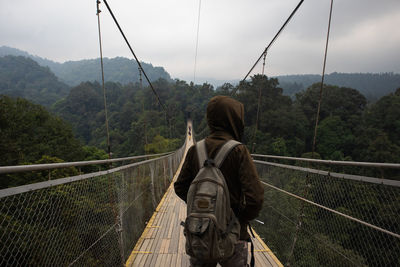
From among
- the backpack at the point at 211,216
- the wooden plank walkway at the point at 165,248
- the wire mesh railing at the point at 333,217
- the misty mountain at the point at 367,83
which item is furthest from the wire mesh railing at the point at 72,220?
the misty mountain at the point at 367,83

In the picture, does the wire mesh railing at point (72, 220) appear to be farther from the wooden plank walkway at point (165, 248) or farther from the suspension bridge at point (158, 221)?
the wooden plank walkway at point (165, 248)

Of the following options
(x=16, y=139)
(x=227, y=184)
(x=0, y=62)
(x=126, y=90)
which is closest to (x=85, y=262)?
(x=227, y=184)

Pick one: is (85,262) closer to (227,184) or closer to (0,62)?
(227,184)

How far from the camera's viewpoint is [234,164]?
98 cm

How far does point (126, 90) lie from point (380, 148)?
52.4 meters

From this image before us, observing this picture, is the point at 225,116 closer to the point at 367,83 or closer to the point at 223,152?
the point at 223,152

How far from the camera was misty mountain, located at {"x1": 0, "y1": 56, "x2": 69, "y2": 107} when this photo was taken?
50.8 m

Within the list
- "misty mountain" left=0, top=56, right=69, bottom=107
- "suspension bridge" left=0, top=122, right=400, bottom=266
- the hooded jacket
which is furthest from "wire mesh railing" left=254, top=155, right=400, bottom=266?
"misty mountain" left=0, top=56, right=69, bottom=107

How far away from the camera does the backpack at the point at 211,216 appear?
89 cm

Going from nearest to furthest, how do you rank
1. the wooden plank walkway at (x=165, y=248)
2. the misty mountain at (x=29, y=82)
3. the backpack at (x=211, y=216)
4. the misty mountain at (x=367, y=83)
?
the backpack at (x=211, y=216) < the wooden plank walkway at (x=165, y=248) < the misty mountain at (x=29, y=82) < the misty mountain at (x=367, y=83)

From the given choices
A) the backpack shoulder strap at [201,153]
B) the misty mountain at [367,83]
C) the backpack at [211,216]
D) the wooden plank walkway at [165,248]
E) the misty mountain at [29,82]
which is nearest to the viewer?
the backpack at [211,216]

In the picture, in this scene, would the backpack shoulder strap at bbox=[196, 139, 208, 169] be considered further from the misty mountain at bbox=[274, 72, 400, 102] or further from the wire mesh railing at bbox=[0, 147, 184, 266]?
the misty mountain at bbox=[274, 72, 400, 102]

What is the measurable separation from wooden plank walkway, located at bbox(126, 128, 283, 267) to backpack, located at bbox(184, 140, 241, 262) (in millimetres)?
1361

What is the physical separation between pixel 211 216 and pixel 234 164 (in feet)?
0.78
